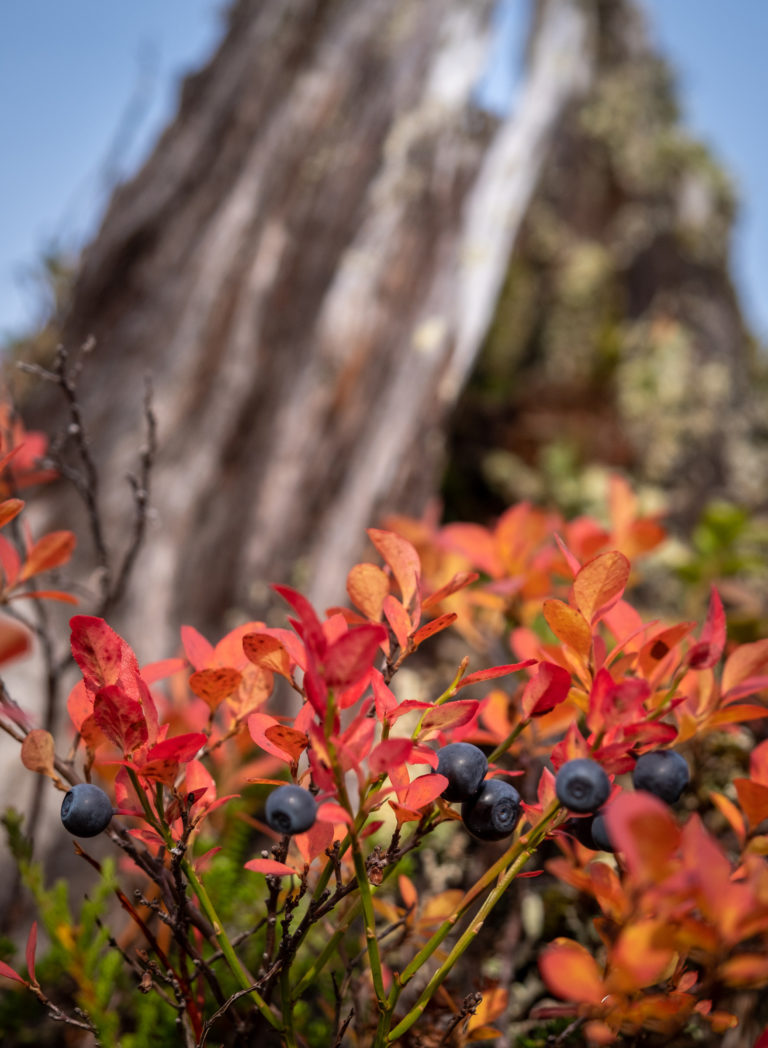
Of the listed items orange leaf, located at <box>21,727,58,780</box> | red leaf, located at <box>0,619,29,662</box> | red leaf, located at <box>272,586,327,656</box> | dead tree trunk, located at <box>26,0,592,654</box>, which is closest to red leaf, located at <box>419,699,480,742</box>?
red leaf, located at <box>272,586,327,656</box>

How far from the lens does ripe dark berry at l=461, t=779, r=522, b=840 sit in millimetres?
424

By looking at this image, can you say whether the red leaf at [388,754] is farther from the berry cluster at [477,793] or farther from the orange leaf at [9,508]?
the orange leaf at [9,508]

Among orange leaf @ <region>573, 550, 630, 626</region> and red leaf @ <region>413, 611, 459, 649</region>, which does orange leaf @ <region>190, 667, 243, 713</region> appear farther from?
orange leaf @ <region>573, 550, 630, 626</region>

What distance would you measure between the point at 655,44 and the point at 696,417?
2850 mm

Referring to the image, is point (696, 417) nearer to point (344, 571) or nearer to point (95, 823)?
point (344, 571)

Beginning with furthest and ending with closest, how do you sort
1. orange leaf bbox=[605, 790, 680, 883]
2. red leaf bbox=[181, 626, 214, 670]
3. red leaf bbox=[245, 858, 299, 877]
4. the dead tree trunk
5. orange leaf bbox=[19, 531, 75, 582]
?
the dead tree trunk, orange leaf bbox=[19, 531, 75, 582], red leaf bbox=[181, 626, 214, 670], red leaf bbox=[245, 858, 299, 877], orange leaf bbox=[605, 790, 680, 883]

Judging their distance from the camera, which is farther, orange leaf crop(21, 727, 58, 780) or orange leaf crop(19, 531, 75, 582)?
orange leaf crop(19, 531, 75, 582)

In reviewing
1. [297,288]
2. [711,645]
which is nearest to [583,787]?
[711,645]

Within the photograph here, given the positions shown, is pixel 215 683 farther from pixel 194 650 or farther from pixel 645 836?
pixel 645 836

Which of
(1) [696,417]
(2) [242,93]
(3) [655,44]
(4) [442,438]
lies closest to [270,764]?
(4) [442,438]

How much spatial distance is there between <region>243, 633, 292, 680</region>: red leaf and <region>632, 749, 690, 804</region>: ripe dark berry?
0.23m

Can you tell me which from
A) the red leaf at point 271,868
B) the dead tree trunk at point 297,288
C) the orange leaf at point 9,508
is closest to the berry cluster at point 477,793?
the red leaf at point 271,868

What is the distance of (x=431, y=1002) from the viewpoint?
0.55 meters

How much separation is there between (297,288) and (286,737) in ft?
4.88
